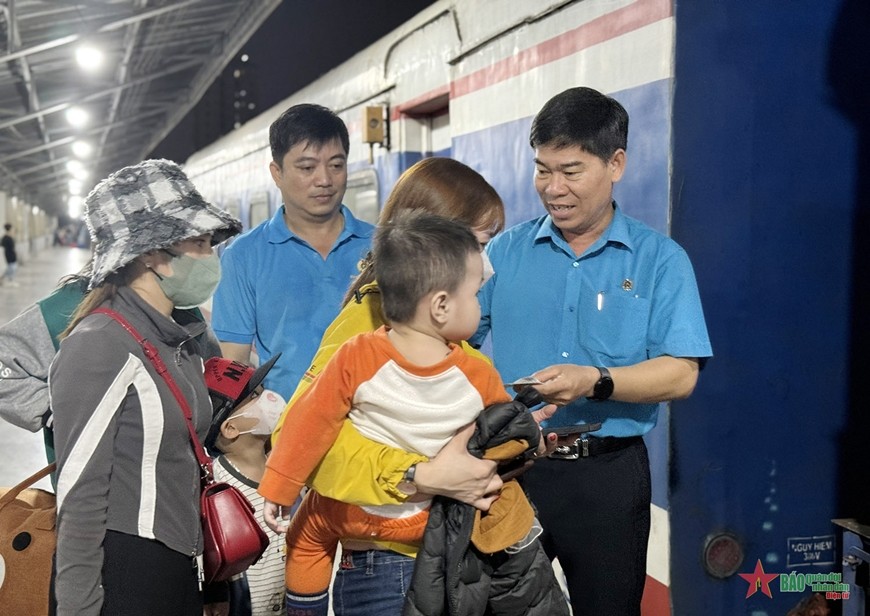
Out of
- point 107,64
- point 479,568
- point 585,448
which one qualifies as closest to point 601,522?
point 585,448

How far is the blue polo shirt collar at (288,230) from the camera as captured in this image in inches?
112

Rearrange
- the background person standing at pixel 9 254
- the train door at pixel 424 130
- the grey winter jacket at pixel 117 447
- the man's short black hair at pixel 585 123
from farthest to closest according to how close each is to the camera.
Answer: the background person standing at pixel 9 254
the train door at pixel 424 130
the man's short black hair at pixel 585 123
the grey winter jacket at pixel 117 447

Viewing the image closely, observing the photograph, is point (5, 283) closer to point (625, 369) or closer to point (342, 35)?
point (342, 35)

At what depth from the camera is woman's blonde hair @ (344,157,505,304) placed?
194 cm

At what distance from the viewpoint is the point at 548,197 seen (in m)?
2.25

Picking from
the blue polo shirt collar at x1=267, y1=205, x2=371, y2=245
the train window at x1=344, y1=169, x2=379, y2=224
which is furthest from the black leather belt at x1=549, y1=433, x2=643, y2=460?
the train window at x1=344, y1=169, x2=379, y2=224

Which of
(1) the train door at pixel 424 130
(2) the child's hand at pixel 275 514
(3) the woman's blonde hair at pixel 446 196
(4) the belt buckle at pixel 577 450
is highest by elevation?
(1) the train door at pixel 424 130

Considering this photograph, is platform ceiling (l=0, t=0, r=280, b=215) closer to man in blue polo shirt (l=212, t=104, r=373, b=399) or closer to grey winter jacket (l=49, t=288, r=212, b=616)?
man in blue polo shirt (l=212, t=104, r=373, b=399)

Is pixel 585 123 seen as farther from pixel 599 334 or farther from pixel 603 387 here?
pixel 603 387

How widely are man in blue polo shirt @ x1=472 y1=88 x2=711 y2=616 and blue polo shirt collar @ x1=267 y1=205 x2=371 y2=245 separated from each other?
789mm

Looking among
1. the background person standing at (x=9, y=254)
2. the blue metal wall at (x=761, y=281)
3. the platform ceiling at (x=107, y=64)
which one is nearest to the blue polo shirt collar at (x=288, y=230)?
the blue metal wall at (x=761, y=281)

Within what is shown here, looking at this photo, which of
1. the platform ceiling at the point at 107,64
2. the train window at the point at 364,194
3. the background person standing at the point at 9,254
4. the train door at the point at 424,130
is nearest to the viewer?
the train door at the point at 424,130

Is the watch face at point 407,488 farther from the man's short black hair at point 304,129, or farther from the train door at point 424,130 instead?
the train door at point 424,130

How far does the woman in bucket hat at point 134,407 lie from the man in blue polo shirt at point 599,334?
0.82 metres
